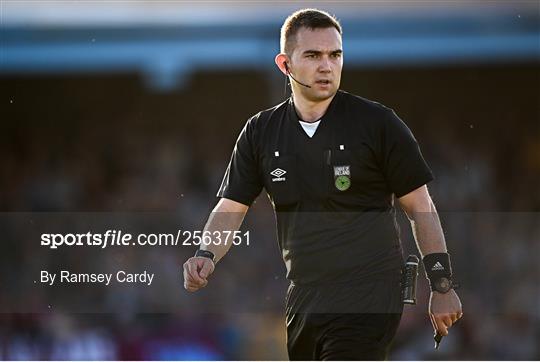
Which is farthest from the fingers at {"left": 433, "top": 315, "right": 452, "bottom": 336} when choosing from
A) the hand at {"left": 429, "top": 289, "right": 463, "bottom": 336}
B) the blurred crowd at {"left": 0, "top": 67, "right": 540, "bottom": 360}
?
the blurred crowd at {"left": 0, "top": 67, "right": 540, "bottom": 360}

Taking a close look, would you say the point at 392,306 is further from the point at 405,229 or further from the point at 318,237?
the point at 405,229

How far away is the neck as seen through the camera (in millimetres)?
4809

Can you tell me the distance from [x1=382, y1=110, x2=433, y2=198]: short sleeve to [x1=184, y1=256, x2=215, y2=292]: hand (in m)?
0.96

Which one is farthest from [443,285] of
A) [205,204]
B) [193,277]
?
[205,204]

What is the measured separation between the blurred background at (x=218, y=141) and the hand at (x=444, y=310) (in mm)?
1767

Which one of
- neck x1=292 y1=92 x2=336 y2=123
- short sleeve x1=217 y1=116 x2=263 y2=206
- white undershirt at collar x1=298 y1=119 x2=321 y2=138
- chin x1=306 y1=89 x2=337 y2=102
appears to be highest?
chin x1=306 y1=89 x2=337 y2=102

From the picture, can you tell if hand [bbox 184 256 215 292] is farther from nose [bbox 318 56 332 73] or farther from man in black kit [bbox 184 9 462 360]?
nose [bbox 318 56 332 73]

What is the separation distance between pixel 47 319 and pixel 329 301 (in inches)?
137

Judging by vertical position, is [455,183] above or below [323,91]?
below

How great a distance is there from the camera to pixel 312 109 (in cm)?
482

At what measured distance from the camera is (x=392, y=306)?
15.2ft

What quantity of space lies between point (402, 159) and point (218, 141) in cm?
347

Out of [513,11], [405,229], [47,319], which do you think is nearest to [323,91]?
[405,229]

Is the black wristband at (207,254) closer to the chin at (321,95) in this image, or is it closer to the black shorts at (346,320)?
the black shorts at (346,320)
